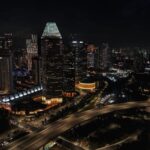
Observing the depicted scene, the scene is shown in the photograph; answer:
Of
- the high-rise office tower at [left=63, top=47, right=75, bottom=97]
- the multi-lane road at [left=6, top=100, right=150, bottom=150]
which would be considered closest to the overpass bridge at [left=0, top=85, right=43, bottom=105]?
the high-rise office tower at [left=63, top=47, right=75, bottom=97]

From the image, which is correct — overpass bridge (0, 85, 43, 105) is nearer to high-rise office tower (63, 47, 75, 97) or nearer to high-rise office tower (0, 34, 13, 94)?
high-rise office tower (0, 34, 13, 94)

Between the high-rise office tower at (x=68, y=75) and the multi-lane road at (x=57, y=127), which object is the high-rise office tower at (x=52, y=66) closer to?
the high-rise office tower at (x=68, y=75)

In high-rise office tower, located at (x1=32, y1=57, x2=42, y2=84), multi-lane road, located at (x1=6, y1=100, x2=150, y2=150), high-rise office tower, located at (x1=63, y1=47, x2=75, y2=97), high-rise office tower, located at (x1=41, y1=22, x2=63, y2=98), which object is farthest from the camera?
high-rise office tower, located at (x1=32, y1=57, x2=42, y2=84)

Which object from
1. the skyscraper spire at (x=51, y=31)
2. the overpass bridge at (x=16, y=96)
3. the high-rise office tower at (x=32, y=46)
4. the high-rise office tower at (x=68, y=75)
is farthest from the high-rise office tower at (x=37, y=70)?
the high-rise office tower at (x=32, y=46)

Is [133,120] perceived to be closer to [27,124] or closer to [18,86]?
[27,124]

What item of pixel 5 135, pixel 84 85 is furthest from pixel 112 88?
pixel 5 135
